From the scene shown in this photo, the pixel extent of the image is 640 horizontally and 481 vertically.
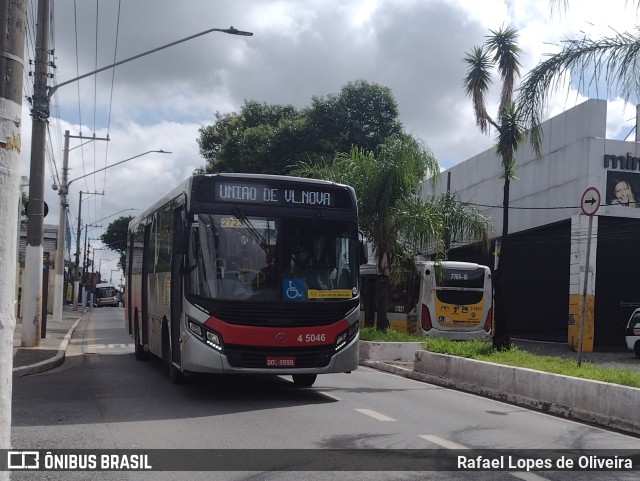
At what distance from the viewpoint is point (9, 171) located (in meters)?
4.21

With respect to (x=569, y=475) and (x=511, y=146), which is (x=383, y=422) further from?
(x=511, y=146)

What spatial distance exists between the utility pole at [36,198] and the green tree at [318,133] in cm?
1642

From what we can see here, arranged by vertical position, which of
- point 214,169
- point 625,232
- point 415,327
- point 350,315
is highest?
point 214,169

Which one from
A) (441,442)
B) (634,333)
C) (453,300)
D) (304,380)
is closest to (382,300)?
(453,300)

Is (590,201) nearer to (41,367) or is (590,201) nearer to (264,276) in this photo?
(264,276)

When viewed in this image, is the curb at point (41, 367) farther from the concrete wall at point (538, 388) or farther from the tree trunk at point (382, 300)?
the tree trunk at point (382, 300)

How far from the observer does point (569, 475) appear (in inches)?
265

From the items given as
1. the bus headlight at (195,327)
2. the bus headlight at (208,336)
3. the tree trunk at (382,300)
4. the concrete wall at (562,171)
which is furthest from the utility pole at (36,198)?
the concrete wall at (562,171)

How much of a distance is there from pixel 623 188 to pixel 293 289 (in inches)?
724

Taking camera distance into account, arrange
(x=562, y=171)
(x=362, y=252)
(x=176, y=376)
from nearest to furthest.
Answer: (x=362, y=252) < (x=176, y=376) < (x=562, y=171)

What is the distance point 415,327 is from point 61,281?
15.6 metres

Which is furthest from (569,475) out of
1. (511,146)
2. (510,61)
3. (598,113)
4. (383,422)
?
(598,113)

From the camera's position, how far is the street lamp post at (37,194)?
18.1m

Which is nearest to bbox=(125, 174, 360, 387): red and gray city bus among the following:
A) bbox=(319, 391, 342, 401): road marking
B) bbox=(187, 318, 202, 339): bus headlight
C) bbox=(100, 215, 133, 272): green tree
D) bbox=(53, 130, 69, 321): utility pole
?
bbox=(187, 318, 202, 339): bus headlight
